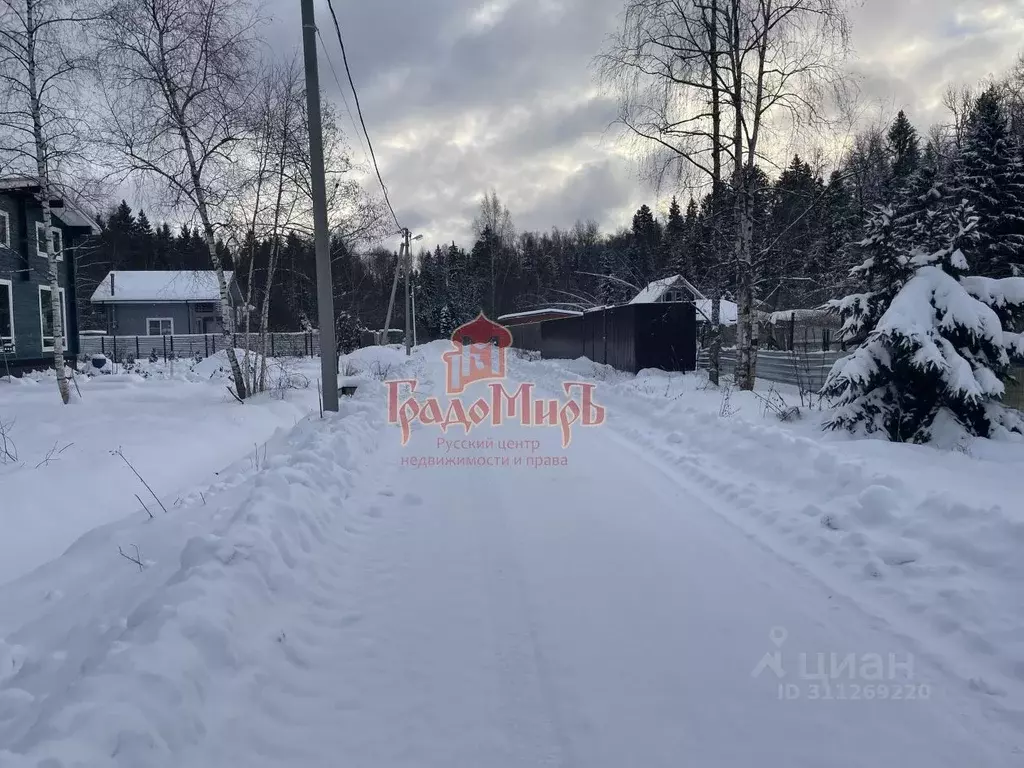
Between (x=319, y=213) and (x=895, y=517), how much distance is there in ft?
27.9

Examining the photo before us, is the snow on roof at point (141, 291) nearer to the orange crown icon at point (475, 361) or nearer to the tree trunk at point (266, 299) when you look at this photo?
the orange crown icon at point (475, 361)

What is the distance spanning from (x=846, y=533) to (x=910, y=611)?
1.19 metres

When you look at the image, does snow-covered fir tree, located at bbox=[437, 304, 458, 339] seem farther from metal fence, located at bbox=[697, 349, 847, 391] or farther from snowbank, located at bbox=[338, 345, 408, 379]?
metal fence, located at bbox=[697, 349, 847, 391]

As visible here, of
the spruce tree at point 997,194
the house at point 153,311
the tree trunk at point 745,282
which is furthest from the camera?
the house at point 153,311

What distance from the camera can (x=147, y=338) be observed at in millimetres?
37906

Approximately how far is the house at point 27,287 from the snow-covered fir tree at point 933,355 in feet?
70.9

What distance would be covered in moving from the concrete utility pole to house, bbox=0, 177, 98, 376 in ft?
46.4

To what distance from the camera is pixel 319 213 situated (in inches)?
386

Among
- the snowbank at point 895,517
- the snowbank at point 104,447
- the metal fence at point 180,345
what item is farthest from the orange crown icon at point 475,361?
the snowbank at point 895,517

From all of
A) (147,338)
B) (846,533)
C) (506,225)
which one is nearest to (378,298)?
(506,225)

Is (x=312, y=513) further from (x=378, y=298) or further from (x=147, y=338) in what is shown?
(x=378, y=298)

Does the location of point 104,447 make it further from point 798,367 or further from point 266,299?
point 798,367
